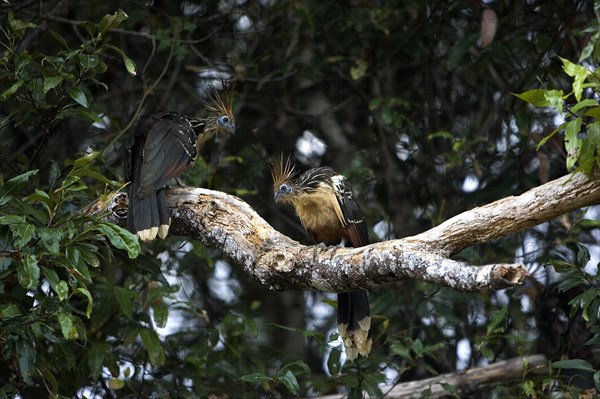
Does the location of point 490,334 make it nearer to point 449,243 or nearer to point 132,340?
point 449,243

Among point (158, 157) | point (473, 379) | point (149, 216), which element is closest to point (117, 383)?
point (149, 216)

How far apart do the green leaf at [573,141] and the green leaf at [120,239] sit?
5.26ft

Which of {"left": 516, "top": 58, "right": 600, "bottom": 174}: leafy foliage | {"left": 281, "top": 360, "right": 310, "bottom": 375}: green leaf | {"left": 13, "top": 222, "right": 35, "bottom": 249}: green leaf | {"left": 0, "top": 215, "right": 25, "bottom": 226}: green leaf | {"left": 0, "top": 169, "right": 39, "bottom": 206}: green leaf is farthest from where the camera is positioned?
{"left": 281, "top": 360, "right": 310, "bottom": 375}: green leaf

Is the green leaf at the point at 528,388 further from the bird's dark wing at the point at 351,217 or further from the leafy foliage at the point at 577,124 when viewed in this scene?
the leafy foliage at the point at 577,124

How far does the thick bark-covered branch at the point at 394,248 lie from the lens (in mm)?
2916

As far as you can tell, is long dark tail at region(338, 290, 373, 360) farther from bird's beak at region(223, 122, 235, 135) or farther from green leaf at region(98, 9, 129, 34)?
green leaf at region(98, 9, 129, 34)

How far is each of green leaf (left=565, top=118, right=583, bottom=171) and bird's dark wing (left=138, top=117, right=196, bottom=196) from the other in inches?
78.8

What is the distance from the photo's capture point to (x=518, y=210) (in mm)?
3191

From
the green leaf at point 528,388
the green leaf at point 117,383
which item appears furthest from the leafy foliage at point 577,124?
the green leaf at point 117,383

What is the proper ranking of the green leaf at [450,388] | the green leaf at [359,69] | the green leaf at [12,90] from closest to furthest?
1. the green leaf at [12,90]
2. the green leaf at [450,388]
3. the green leaf at [359,69]

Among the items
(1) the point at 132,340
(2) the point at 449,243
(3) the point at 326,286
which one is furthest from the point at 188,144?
(2) the point at 449,243

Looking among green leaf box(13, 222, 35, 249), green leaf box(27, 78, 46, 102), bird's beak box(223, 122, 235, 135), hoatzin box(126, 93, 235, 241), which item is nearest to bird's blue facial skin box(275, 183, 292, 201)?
hoatzin box(126, 93, 235, 241)

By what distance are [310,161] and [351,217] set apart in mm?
2095

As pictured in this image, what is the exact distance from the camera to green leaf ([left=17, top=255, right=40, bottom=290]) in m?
3.10
